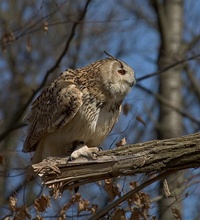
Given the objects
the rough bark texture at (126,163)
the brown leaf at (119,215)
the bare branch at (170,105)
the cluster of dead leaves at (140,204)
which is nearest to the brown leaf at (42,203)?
the rough bark texture at (126,163)

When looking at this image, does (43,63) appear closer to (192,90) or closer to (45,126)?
(192,90)

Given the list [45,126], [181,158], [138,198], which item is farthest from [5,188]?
[181,158]

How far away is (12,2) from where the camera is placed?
11883 mm

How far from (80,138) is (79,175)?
835 mm

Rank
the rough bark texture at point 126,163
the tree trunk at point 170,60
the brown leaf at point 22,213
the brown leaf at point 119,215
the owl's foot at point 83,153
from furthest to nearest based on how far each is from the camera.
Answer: the tree trunk at point 170,60 → the brown leaf at point 22,213 → the brown leaf at point 119,215 → the owl's foot at point 83,153 → the rough bark texture at point 126,163

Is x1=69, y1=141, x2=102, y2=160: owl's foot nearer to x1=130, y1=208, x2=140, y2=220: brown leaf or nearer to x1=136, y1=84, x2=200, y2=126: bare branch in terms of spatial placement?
x1=130, y1=208, x2=140, y2=220: brown leaf

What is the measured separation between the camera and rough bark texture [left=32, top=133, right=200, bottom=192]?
4359 millimetres

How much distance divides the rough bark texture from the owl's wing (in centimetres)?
67

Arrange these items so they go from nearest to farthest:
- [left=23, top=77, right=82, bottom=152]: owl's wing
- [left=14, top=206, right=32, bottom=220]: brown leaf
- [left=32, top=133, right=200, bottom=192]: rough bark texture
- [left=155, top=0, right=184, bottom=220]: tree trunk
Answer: [left=32, top=133, right=200, bottom=192]: rough bark texture
[left=14, top=206, right=32, bottom=220]: brown leaf
[left=23, top=77, right=82, bottom=152]: owl's wing
[left=155, top=0, right=184, bottom=220]: tree trunk

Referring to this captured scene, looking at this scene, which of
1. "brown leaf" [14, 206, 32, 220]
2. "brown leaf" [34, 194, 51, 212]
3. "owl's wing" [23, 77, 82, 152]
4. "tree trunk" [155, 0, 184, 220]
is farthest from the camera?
"tree trunk" [155, 0, 184, 220]

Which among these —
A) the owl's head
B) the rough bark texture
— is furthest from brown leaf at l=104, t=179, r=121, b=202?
the owl's head

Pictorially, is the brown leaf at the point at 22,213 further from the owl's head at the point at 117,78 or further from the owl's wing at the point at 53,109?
the owl's head at the point at 117,78

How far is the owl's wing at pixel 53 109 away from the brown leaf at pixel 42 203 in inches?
26.7

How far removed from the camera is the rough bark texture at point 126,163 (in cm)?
436
